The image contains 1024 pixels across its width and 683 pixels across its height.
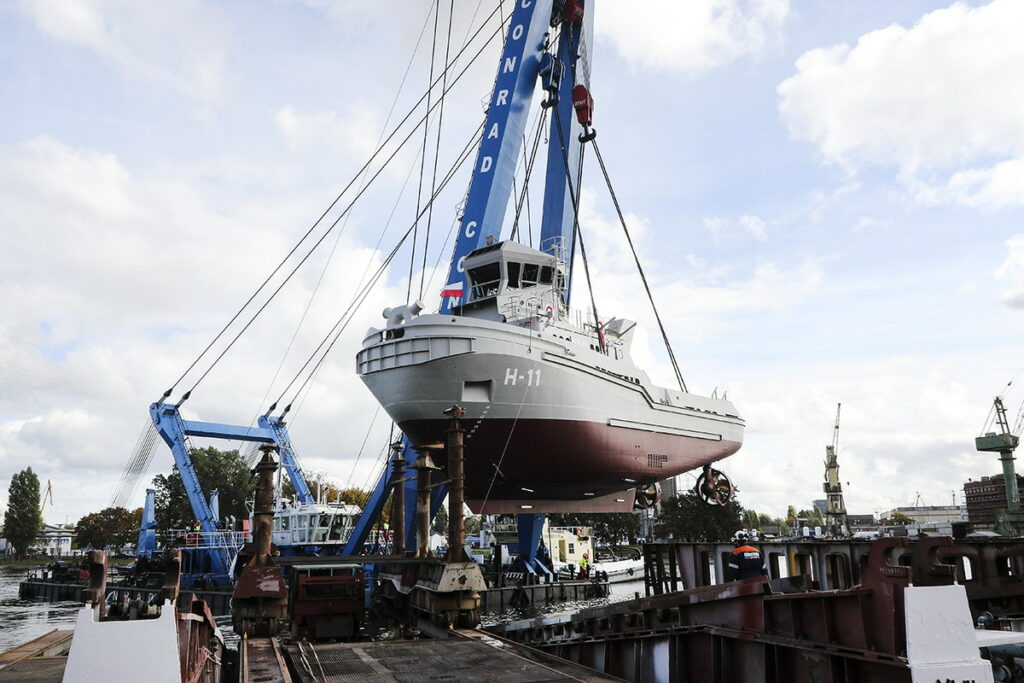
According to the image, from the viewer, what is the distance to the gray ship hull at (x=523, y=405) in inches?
868

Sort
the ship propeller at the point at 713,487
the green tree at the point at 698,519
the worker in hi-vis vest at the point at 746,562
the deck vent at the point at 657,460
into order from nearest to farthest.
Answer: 1. the worker in hi-vis vest at the point at 746,562
2. the deck vent at the point at 657,460
3. the ship propeller at the point at 713,487
4. the green tree at the point at 698,519

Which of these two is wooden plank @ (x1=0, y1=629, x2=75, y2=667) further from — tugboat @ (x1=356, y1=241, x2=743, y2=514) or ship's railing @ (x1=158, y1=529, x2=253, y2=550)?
ship's railing @ (x1=158, y1=529, x2=253, y2=550)

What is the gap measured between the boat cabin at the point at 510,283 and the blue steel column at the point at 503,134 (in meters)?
0.51

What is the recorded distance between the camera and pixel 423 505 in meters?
18.6

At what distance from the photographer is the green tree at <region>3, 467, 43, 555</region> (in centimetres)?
8644

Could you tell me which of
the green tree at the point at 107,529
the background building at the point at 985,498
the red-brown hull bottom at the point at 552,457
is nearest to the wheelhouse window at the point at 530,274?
the red-brown hull bottom at the point at 552,457

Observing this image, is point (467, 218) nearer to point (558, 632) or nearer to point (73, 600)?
point (558, 632)

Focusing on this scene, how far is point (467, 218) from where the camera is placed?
27078 mm

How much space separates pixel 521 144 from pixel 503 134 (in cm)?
106

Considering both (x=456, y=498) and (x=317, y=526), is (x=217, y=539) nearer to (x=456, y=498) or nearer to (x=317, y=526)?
(x=317, y=526)

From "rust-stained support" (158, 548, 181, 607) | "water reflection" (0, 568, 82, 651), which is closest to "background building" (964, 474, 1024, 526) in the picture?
"water reflection" (0, 568, 82, 651)

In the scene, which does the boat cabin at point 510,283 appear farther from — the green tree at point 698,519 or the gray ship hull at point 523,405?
the green tree at point 698,519

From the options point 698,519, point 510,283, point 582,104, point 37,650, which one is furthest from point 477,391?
point 698,519

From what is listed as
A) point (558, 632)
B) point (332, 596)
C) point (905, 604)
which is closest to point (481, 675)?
point (558, 632)
